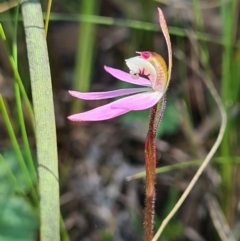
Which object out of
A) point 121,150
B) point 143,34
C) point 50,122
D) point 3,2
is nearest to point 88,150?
point 121,150

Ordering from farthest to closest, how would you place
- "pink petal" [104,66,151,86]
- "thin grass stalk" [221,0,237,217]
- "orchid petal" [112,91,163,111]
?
"thin grass stalk" [221,0,237,217], "pink petal" [104,66,151,86], "orchid petal" [112,91,163,111]

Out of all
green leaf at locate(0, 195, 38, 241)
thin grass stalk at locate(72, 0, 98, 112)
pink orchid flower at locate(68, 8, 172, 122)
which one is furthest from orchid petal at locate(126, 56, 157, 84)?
thin grass stalk at locate(72, 0, 98, 112)

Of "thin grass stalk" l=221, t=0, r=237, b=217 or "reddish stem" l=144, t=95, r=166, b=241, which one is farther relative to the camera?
"thin grass stalk" l=221, t=0, r=237, b=217

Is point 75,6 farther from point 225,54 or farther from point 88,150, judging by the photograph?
point 225,54

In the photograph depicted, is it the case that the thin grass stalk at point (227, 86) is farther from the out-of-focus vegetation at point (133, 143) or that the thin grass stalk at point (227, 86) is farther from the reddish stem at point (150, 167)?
the reddish stem at point (150, 167)

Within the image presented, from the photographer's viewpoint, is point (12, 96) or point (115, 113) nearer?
point (115, 113)

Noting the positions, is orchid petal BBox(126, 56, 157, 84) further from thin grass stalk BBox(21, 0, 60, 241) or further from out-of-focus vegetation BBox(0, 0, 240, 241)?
out-of-focus vegetation BBox(0, 0, 240, 241)

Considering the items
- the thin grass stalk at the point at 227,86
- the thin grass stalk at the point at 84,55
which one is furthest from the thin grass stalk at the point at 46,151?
the thin grass stalk at the point at 84,55
